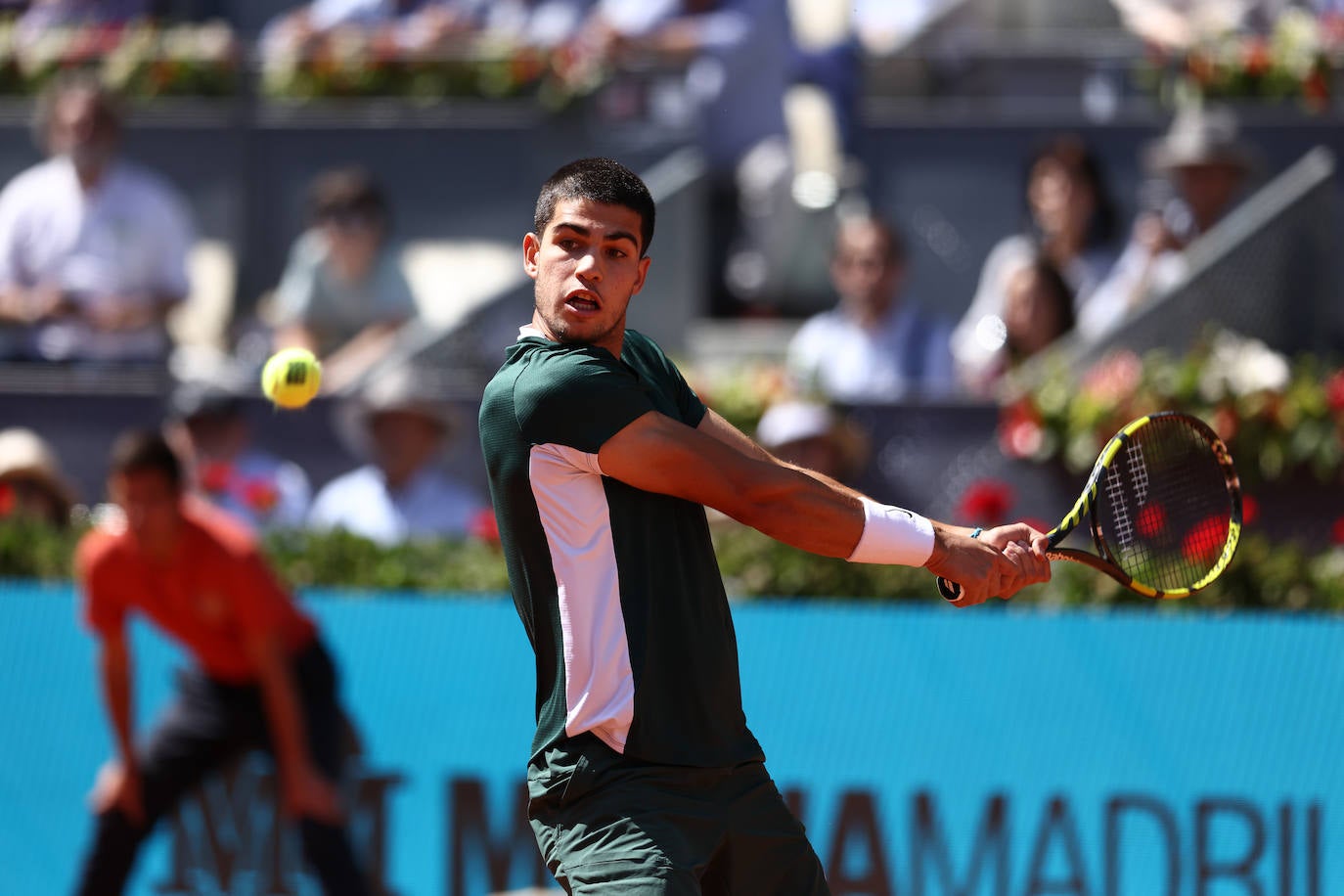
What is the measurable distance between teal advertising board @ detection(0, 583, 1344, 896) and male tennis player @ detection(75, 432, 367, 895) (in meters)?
0.27

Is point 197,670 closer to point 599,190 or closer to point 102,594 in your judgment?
point 102,594

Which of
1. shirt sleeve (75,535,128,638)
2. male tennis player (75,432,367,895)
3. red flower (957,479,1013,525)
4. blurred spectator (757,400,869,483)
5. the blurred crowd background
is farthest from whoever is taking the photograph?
the blurred crowd background

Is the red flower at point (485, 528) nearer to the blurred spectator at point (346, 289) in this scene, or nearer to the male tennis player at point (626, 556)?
the blurred spectator at point (346, 289)

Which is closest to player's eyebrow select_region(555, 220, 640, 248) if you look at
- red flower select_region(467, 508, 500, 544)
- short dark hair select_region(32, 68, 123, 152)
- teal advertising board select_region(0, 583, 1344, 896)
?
teal advertising board select_region(0, 583, 1344, 896)

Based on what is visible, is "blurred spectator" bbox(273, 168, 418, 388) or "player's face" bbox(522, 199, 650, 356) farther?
"blurred spectator" bbox(273, 168, 418, 388)

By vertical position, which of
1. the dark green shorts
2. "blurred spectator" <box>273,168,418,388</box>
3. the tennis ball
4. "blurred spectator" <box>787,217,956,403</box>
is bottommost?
the dark green shorts

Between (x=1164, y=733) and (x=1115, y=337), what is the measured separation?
218 centimetres

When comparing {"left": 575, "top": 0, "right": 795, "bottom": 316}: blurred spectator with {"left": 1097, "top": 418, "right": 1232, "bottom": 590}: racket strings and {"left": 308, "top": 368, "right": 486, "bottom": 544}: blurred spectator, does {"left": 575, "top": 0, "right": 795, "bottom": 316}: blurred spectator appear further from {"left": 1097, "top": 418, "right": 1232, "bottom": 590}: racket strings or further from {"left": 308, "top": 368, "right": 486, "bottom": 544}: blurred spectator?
{"left": 1097, "top": 418, "right": 1232, "bottom": 590}: racket strings

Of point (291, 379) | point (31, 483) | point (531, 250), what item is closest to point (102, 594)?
point (31, 483)

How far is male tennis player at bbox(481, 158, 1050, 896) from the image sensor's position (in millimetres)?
3488

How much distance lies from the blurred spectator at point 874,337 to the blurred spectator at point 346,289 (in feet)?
6.99

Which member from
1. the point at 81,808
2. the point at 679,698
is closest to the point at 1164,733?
the point at 679,698

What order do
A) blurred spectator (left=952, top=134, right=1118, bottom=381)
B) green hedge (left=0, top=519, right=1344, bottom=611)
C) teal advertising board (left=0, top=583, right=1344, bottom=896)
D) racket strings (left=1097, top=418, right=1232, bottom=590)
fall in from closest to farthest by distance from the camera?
racket strings (left=1097, top=418, right=1232, bottom=590) → teal advertising board (left=0, top=583, right=1344, bottom=896) → green hedge (left=0, top=519, right=1344, bottom=611) → blurred spectator (left=952, top=134, right=1118, bottom=381)

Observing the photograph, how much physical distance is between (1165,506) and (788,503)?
4.00 ft
